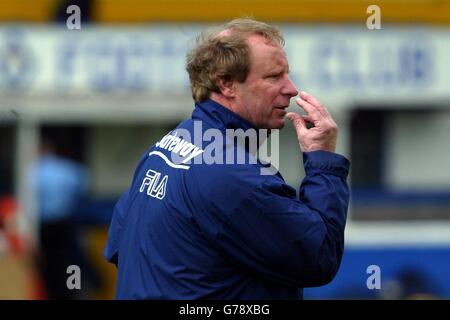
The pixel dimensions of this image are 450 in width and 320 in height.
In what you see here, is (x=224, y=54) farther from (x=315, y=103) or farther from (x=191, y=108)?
(x=191, y=108)

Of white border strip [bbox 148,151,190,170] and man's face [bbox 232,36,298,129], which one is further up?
man's face [bbox 232,36,298,129]

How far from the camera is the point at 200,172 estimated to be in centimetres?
326

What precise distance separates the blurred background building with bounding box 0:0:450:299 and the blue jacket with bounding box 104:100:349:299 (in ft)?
20.3

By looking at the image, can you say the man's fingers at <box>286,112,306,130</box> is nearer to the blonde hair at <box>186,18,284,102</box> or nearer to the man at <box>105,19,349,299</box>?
the man at <box>105,19,349,299</box>

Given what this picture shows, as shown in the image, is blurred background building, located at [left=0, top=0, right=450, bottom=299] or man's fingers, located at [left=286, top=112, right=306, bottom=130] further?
blurred background building, located at [left=0, top=0, right=450, bottom=299]

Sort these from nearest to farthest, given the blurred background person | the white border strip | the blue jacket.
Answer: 1. the blue jacket
2. the white border strip
3. the blurred background person

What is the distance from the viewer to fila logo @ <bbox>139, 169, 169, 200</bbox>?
3361 millimetres

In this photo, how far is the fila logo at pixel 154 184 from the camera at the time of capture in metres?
3.36

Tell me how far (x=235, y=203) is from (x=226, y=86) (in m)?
0.41

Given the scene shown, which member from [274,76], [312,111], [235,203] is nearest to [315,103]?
[312,111]

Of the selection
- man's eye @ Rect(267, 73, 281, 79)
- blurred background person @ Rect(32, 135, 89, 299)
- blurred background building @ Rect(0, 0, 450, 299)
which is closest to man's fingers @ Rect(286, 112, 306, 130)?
man's eye @ Rect(267, 73, 281, 79)

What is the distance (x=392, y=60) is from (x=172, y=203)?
7.31 m
